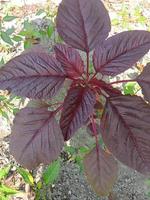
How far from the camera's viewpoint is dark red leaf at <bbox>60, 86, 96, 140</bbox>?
1.13 m

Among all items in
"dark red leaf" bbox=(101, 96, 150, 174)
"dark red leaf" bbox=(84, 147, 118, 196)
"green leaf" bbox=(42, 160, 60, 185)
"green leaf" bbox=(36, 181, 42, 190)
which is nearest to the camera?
"dark red leaf" bbox=(101, 96, 150, 174)

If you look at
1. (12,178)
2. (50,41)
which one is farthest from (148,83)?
(50,41)

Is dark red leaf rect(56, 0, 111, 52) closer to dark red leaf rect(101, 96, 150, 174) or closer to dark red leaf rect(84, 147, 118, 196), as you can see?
dark red leaf rect(101, 96, 150, 174)

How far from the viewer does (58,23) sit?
3.97 feet

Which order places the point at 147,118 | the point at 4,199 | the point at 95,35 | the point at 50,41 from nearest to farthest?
the point at 147,118
the point at 95,35
the point at 4,199
the point at 50,41

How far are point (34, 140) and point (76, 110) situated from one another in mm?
157

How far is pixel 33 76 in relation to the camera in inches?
44.8

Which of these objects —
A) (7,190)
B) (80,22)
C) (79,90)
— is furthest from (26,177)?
(80,22)

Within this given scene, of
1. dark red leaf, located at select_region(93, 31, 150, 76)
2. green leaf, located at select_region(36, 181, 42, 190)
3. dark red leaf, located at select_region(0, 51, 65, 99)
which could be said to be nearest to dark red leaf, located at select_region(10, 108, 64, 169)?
dark red leaf, located at select_region(0, 51, 65, 99)

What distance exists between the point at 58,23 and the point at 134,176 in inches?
36.4

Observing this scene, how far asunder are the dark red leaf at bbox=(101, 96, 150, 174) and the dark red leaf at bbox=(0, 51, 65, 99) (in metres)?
0.18

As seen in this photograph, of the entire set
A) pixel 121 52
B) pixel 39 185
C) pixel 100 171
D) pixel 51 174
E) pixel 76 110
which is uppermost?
pixel 121 52

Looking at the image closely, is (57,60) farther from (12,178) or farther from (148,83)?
(12,178)

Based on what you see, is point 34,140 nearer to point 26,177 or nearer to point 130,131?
point 130,131
